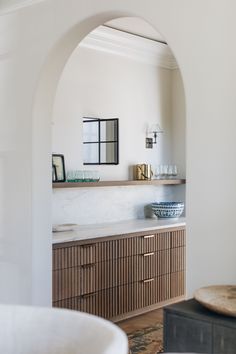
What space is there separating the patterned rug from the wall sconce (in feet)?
6.86

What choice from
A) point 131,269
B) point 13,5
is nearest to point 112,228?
point 131,269

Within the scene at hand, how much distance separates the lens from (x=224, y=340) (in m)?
2.04

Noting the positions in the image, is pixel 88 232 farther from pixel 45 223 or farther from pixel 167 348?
pixel 167 348

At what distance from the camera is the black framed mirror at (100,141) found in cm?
516

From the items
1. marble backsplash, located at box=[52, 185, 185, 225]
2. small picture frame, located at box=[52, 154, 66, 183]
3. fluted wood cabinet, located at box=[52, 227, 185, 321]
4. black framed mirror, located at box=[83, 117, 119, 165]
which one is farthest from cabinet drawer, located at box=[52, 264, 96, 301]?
black framed mirror, located at box=[83, 117, 119, 165]

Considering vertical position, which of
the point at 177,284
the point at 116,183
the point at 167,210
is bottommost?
the point at 177,284

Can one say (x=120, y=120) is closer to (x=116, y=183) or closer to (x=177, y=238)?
(x=116, y=183)

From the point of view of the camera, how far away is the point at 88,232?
14.7ft

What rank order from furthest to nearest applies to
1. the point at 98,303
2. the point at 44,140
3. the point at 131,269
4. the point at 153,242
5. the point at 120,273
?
1. the point at 153,242
2. the point at 131,269
3. the point at 120,273
4. the point at 98,303
5. the point at 44,140

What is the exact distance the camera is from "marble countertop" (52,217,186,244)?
13.9ft

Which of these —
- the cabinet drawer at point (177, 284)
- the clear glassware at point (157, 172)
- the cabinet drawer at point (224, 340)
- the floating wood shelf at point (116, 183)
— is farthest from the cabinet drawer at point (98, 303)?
the cabinet drawer at point (224, 340)

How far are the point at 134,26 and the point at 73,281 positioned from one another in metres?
2.57

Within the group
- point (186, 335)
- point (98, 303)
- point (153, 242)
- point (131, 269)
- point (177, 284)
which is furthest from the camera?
point (177, 284)

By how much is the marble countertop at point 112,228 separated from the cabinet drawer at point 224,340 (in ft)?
6.98
